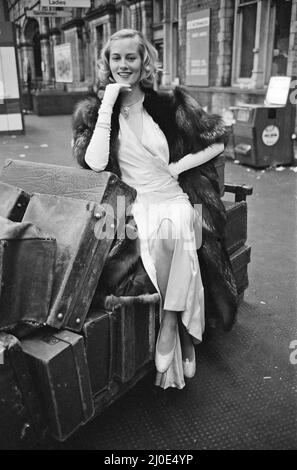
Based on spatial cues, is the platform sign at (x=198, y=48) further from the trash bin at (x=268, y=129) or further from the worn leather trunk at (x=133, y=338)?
the worn leather trunk at (x=133, y=338)

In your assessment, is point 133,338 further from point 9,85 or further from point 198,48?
point 198,48

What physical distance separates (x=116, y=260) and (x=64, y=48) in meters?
23.0

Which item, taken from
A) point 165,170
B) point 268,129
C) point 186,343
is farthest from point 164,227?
point 268,129

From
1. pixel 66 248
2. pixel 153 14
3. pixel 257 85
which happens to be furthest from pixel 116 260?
pixel 153 14

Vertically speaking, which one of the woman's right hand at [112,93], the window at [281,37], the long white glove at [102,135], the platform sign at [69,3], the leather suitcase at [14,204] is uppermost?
the platform sign at [69,3]

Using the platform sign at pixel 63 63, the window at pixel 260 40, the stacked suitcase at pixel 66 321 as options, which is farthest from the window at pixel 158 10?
the stacked suitcase at pixel 66 321

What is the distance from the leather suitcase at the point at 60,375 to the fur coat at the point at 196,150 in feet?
2.88

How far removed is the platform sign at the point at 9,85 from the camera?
10156mm

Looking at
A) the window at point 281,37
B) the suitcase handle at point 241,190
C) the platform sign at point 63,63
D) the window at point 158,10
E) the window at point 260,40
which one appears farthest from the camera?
the platform sign at point 63,63

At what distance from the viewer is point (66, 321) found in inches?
59.9

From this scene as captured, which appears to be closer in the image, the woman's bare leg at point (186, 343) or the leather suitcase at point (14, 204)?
the leather suitcase at point (14, 204)

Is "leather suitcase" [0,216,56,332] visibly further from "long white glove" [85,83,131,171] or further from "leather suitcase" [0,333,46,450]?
"long white glove" [85,83,131,171]

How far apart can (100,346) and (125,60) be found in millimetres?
1410
